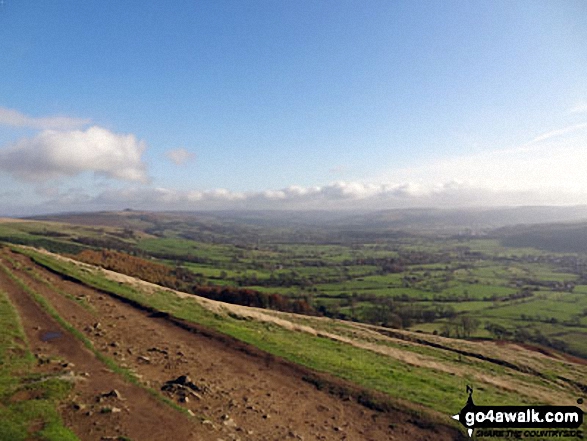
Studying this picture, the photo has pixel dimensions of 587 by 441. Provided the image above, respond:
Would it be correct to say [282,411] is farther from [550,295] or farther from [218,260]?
[218,260]

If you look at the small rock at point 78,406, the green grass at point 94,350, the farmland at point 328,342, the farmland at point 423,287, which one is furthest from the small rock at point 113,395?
the farmland at point 423,287

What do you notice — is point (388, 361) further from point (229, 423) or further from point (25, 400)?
point (25, 400)

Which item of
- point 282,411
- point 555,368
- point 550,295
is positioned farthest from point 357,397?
point 550,295

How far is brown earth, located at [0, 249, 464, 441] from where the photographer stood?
1395 cm

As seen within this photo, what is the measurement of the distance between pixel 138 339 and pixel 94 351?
12.1 ft

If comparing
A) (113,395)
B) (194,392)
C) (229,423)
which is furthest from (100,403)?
(229,423)

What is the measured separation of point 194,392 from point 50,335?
41.4 ft

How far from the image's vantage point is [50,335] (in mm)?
22109

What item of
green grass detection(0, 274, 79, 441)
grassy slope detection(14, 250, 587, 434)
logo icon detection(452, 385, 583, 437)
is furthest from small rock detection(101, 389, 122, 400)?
logo icon detection(452, 385, 583, 437)

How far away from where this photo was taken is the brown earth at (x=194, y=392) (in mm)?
13953

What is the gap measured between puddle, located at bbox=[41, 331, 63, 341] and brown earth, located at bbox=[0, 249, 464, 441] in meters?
0.06

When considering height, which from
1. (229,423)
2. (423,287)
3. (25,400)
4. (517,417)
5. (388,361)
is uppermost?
(25,400)

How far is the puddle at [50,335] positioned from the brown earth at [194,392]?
0.06 metres

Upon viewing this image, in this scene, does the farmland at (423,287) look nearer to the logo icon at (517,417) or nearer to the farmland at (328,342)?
the farmland at (328,342)
